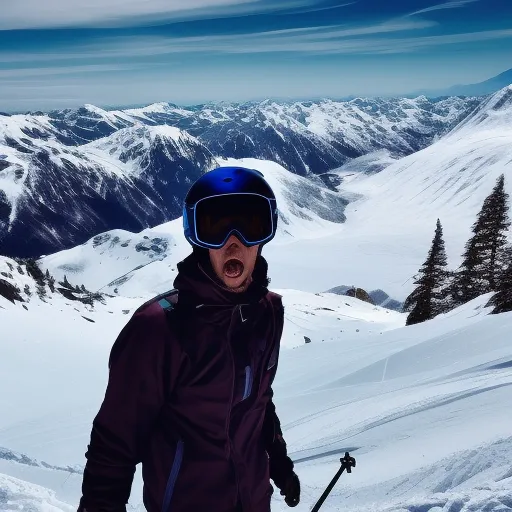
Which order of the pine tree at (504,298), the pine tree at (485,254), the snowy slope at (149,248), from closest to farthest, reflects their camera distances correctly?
the pine tree at (504,298) → the pine tree at (485,254) → the snowy slope at (149,248)

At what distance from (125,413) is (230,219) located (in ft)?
4.02

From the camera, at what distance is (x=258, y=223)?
284cm

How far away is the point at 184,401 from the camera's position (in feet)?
8.54

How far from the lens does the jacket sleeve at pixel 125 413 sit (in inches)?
96.3

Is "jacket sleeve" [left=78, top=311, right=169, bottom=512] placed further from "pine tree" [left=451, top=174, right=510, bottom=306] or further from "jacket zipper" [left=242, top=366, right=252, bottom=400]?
"pine tree" [left=451, top=174, right=510, bottom=306]

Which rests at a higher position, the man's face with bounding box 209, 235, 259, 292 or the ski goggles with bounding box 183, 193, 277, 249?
the ski goggles with bounding box 183, 193, 277, 249

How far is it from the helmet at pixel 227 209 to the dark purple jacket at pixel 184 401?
20 cm

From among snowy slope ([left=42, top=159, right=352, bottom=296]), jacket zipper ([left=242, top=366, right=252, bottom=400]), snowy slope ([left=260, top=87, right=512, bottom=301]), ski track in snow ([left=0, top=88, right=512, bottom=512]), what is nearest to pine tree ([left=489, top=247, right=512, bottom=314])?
ski track in snow ([left=0, top=88, right=512, bottom=512])

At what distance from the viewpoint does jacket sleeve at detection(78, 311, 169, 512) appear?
245 cm

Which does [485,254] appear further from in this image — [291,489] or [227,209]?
[227,209]

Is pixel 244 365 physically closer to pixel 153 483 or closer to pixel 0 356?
pixel 153 483

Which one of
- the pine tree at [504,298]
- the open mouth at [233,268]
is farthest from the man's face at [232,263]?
the pine tree at [504,298]

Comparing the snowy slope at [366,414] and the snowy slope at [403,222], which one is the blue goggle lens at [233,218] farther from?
the snowy slope at [403,222]

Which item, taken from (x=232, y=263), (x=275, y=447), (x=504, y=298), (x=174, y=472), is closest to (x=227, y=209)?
(x=232, y=263)
